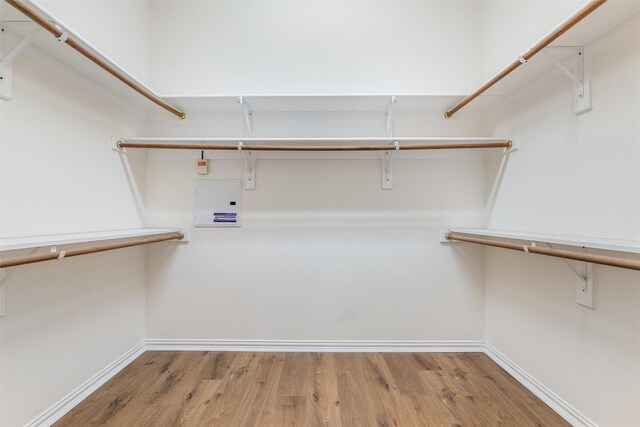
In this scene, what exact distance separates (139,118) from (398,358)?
2461mm

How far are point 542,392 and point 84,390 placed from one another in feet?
7.99

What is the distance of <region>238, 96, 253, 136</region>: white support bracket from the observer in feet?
5.35

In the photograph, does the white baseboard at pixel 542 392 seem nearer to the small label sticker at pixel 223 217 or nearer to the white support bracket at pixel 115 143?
the small label sticker at pixel 223 217

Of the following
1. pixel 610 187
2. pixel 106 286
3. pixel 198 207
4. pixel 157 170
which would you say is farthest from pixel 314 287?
pixel 610 187

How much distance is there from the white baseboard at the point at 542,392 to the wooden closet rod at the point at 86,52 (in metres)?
2.74

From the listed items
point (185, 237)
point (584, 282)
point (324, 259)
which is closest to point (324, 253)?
point (324, 259)

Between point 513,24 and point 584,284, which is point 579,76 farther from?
point 584,284

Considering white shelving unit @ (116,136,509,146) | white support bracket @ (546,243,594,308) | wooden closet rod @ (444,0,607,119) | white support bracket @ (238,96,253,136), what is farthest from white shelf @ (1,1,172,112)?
white support bracket @ (546,243,594,308)

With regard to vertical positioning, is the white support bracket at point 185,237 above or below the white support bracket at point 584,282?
above

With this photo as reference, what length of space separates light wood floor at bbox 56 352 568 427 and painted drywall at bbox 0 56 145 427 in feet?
0.83

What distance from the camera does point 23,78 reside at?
1.08 meters

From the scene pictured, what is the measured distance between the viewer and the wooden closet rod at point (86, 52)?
0.86 m

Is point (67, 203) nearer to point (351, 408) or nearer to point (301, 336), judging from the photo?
point (301, 336)

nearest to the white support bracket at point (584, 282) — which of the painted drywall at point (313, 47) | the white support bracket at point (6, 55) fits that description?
the painted drywall at point (313, 47)
